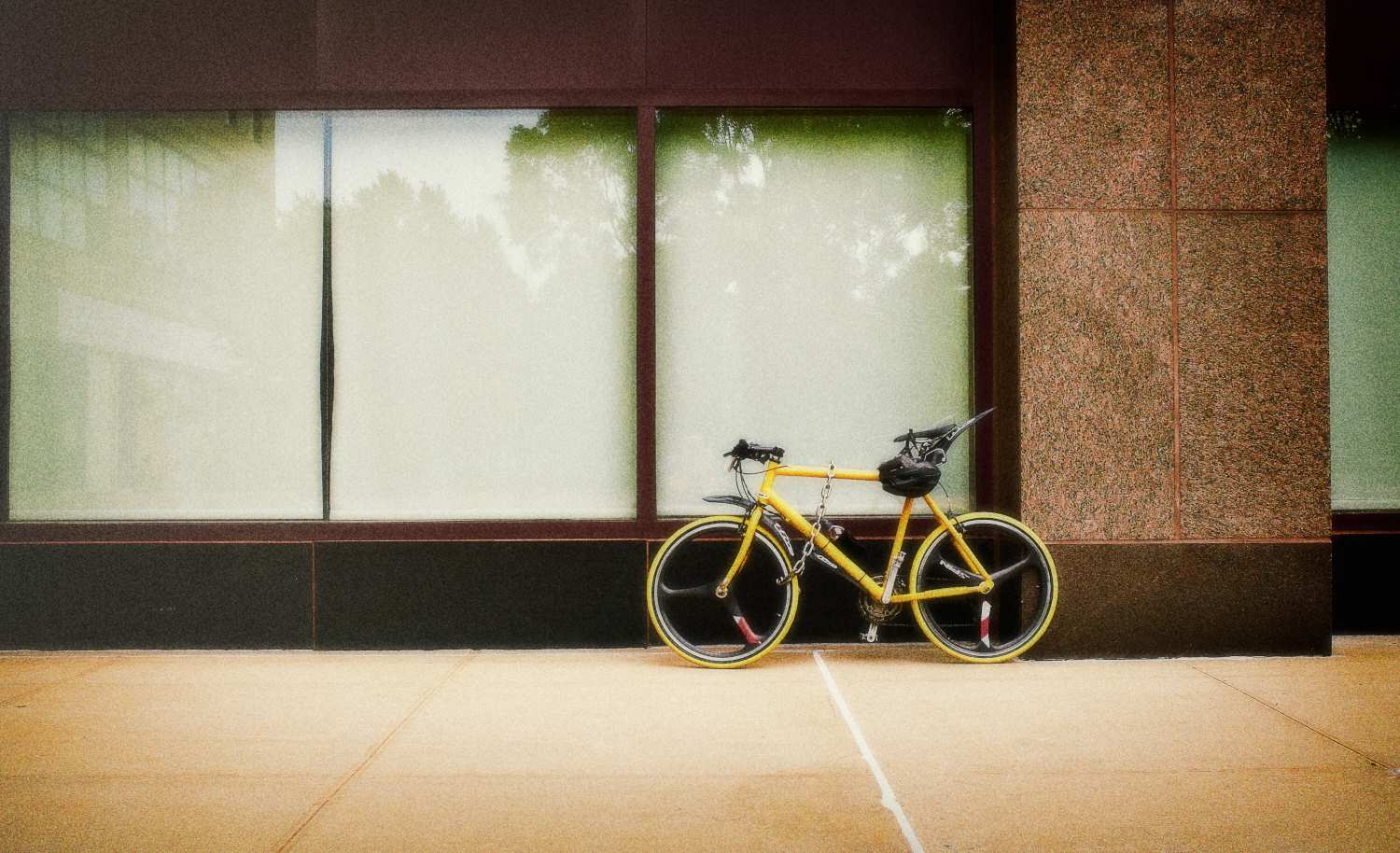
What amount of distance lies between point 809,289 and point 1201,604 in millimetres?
2950

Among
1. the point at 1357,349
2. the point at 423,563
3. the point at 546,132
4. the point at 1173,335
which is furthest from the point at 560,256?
the point at 1357,349

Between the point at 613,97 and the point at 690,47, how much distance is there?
1.87 ft

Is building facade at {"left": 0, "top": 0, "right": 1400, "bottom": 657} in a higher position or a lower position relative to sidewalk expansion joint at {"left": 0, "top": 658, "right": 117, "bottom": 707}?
higher

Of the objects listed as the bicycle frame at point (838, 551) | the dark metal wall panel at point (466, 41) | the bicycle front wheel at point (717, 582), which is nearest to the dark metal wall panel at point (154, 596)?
the bicycle front wheel at point (717, 582)

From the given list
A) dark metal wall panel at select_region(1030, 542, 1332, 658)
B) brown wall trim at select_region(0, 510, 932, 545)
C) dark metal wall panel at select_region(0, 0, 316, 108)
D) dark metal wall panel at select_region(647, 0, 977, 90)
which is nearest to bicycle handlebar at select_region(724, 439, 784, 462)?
brown wall trim at select_region(0, 510, 932, 545)

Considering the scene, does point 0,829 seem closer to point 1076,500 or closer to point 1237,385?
point 1076,500

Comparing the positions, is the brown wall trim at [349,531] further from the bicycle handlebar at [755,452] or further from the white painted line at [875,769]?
Result: the white painted line at [875,769]

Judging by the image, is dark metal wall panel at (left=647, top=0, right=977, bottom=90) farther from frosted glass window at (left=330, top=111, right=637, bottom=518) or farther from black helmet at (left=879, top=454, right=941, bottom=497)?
black helmet at (left=879, top=454, right=941, bottom=497)

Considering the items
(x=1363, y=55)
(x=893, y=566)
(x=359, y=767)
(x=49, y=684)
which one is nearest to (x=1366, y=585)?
(x=893, y=566)

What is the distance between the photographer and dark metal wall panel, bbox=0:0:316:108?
17.0 feet

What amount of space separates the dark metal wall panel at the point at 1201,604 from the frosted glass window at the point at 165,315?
15.7 ft

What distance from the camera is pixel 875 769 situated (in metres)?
3.20

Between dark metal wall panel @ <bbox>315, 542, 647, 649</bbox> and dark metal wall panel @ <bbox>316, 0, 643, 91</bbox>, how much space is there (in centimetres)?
291

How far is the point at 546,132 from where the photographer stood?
211 inches
